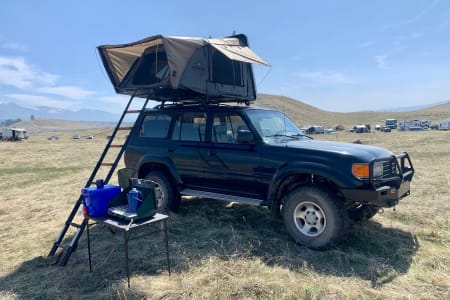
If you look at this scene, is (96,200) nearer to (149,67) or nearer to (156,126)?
(156,126)

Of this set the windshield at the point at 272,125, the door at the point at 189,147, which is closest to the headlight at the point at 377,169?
the windshield at the point at 272,125

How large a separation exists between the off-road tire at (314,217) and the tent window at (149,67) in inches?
146

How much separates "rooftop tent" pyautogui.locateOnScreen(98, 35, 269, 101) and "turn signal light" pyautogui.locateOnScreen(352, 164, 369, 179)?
2784 mm

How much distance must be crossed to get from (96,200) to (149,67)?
356cm

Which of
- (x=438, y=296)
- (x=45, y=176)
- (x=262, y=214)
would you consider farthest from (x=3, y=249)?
(x=45, y=176)

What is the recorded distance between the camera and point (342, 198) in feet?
16.1

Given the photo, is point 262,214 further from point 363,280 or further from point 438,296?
point 438,296

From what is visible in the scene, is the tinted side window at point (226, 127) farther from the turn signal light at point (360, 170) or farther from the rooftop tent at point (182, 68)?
the turn signal light at point (360, 170)

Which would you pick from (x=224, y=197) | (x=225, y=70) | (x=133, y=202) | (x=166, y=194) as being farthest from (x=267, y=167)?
(x=225, y=70)

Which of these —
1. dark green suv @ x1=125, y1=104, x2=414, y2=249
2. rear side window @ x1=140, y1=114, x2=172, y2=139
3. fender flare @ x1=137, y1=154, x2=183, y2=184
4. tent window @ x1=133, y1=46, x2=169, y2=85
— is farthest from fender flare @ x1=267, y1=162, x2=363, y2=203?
tent window @ x1=133, y1=46, x2=169, y2=85

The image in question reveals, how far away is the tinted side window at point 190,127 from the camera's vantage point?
6.29 m

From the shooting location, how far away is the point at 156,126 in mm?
6922

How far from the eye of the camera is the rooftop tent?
6.00 meters

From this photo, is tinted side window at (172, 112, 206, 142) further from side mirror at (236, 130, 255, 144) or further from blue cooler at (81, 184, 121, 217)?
blue cooler at (81, 184, 121, 217)
